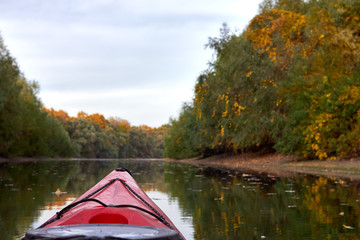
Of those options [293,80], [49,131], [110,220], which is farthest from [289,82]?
[49,131]

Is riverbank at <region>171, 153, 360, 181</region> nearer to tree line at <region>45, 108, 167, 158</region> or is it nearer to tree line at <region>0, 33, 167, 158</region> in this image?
tree line at <region>0, 33, 167, 158</region>

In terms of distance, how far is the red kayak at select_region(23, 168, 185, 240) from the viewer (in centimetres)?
318

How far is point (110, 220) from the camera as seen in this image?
4371 millimetres

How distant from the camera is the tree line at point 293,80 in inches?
A: 983

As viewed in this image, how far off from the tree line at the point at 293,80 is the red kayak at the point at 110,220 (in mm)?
20808

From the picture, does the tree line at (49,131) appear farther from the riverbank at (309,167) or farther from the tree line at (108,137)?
the riverbank at (309,167)

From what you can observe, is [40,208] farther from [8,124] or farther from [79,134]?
[79,134]

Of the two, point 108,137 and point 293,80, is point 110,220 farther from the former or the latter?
point 108,137

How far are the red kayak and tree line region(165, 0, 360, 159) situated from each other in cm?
2081

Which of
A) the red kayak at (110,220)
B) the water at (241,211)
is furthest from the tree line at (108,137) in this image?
the red kayak at (110,220)

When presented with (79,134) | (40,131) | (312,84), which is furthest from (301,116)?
(79,134)

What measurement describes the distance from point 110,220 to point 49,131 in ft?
209

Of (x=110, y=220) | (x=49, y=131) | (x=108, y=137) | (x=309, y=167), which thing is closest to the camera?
(x=110, y=220)

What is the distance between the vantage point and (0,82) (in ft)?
124
